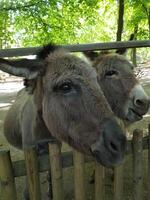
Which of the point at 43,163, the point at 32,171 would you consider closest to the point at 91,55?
the point at 43,163

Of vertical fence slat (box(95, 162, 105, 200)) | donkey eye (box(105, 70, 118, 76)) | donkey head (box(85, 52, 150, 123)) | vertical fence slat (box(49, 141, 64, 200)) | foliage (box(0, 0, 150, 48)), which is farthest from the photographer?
foliage (box(0, 0, 150, 48))

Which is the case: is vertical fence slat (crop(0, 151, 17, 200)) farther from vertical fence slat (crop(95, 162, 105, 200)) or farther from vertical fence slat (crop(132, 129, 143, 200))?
vertical fence slat (crop(132, 129, 143, 200))

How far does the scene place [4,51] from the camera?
330 centimetres

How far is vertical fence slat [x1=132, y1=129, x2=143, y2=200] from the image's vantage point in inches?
126

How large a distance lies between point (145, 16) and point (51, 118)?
1229cm

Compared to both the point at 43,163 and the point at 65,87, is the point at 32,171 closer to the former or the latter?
the point at 43,163

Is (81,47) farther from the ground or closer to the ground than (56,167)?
farther from the ground

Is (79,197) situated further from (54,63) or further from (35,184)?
(54,63)

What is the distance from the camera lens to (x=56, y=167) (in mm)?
2896

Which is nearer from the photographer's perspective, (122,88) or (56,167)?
(56,167)

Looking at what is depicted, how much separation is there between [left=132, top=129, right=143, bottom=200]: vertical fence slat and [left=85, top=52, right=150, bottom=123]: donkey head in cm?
60

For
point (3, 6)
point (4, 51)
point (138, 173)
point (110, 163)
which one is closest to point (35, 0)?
point (3, 6)

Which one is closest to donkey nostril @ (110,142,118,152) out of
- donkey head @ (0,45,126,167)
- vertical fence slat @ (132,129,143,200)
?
donkey head @ (0,45,126,167)

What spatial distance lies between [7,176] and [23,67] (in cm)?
93
